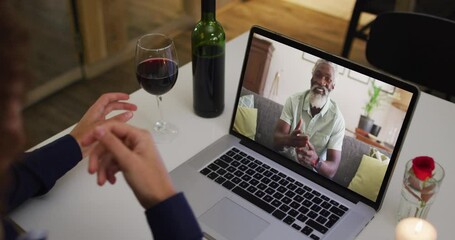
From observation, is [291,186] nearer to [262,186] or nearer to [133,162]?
[262,186]

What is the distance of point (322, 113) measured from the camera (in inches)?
40.0

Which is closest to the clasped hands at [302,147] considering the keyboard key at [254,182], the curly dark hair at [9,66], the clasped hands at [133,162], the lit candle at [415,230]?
the keyboard key at [254,182]

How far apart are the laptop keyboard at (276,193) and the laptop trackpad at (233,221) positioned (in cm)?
3

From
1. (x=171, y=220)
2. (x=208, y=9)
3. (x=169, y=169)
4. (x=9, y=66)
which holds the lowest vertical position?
(x=169, y=169)

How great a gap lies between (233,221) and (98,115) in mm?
365

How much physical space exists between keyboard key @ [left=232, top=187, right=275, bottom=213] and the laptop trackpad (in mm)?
25

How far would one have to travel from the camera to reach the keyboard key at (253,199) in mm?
969

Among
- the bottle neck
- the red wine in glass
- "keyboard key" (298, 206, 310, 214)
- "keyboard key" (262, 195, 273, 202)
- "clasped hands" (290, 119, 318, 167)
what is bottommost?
"keyboard key" (262, 195, 273, 202)

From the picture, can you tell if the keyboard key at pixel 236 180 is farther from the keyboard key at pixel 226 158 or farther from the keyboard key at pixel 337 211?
the keyboard key at pixel 337 211

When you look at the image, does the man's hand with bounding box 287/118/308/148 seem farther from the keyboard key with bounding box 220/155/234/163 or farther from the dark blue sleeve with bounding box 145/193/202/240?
the dark blue sleeve with bounding box 145/193/202/240

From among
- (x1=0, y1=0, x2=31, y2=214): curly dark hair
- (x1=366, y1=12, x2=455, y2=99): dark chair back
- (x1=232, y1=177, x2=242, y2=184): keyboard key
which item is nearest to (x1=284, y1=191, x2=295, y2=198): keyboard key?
(x1=232, y1=177, x2=242, y2=184): keyboard key

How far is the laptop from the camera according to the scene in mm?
935

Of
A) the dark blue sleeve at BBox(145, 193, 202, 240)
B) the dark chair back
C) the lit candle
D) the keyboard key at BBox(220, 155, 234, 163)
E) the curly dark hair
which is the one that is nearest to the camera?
the curly dark hair

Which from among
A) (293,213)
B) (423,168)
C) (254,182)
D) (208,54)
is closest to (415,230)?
(423,168)
